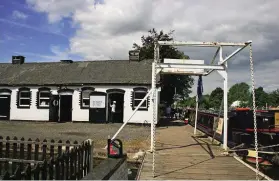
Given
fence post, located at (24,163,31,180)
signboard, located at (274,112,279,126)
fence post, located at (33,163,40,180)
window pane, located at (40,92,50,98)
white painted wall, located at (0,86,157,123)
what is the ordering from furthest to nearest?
1. window pane, located at (40,92,50,98)
2. white painted wall, located at (0,86,157,123)
3. signboard, located at (274,112,279,126)
4. fence post, located at (33,163,40,180)
5. fence post, located at (24,163,31,180)

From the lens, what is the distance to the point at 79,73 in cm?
2808

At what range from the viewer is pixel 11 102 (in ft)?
91.4

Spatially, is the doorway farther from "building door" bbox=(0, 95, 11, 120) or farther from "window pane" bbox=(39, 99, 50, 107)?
"building door" bbox=(0, 95, 11, 120)

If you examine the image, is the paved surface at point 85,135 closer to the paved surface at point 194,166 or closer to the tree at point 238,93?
the paved surface at point 194,166

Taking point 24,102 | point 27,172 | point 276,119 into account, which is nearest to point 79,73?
point 24,102

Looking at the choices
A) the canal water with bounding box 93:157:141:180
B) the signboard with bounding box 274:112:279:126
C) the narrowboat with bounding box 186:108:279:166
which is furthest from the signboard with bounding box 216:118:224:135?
the canal water with bounding box 93:157:141:180

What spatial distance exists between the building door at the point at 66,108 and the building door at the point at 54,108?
35cm

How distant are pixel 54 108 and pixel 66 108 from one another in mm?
1111

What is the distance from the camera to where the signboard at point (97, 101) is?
84.4 feet

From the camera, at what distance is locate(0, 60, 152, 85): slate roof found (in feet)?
85.9

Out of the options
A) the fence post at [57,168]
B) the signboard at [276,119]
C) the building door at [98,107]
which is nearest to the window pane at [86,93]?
the building door at [98,107]

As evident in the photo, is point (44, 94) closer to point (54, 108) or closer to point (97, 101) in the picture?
point (54, 108)

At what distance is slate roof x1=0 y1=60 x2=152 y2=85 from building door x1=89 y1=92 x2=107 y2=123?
1.16m

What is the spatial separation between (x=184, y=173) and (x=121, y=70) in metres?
19.6
